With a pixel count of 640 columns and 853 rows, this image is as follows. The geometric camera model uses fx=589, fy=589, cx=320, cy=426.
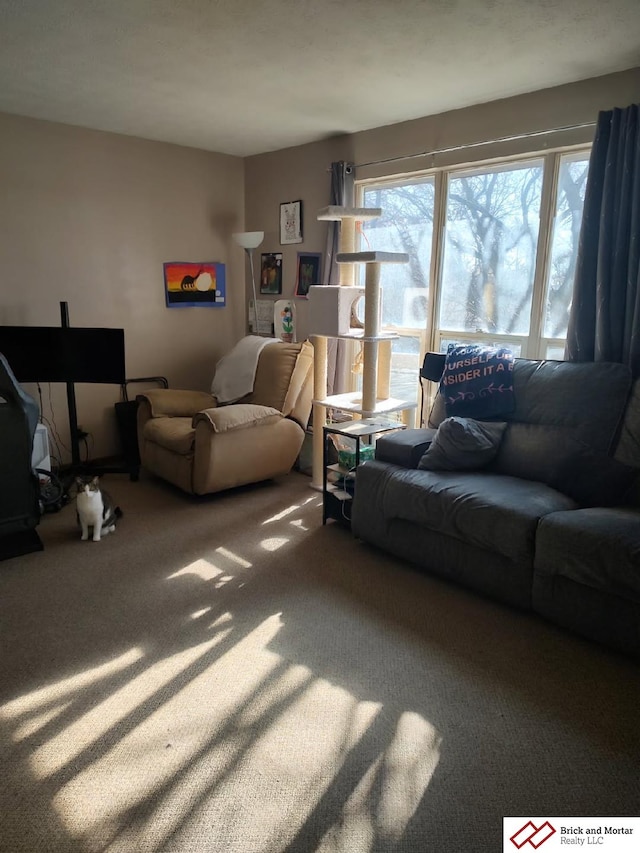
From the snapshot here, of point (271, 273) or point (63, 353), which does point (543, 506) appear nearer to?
point (63, 353)

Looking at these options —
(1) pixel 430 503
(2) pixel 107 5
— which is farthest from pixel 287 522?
(2) pixel 107 5

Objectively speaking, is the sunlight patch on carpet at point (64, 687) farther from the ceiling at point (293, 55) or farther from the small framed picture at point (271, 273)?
the small framed picture at point (271, 273)

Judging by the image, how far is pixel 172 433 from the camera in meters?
3.71

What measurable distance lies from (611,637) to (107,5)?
9.87 feet

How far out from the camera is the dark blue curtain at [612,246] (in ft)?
9.02

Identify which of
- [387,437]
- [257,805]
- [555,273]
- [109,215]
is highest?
[109,215]

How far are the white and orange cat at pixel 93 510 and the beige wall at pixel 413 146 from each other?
215 centimetres

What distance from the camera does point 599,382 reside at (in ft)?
9.02

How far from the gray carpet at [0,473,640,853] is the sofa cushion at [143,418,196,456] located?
0.83 meters

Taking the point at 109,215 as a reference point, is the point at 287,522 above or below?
below

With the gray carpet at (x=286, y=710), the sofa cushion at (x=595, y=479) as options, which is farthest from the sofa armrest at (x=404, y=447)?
the sofa cushion at (x=595, y=479)

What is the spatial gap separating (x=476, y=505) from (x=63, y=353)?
2.74m

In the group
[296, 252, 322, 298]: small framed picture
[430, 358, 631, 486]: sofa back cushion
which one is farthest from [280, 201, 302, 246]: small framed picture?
[430, 358, 631, 486]: sofa back cushion

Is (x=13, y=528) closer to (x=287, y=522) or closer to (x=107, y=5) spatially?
(x=287, y=522)
